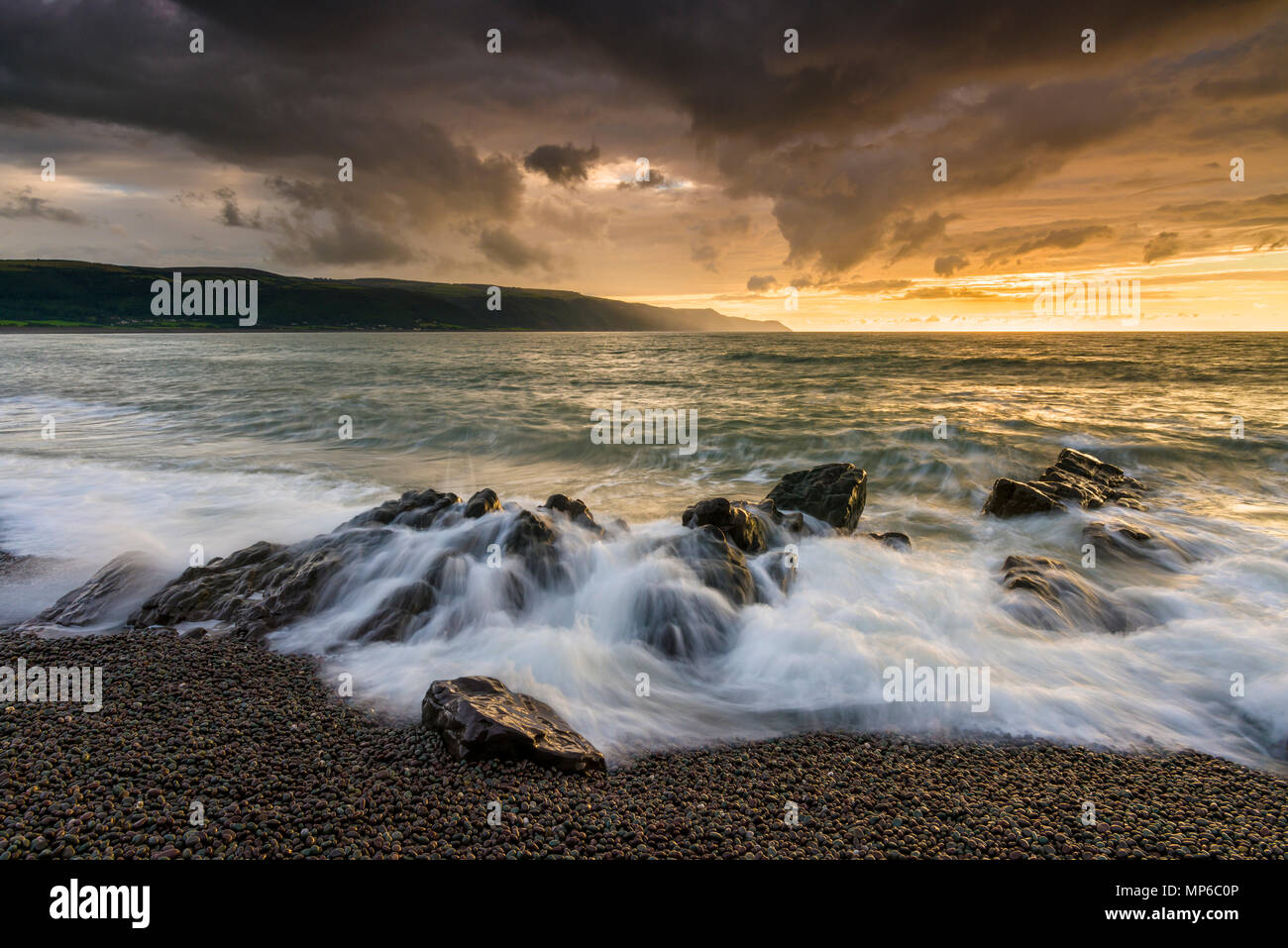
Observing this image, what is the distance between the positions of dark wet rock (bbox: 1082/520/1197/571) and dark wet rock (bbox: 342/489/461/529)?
12.4m

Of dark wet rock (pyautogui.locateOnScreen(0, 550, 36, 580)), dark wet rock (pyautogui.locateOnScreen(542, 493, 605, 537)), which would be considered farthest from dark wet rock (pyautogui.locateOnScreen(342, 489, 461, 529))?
dark wet rock (pyautogui.locateOnScreen(0, 550, 36, 580))

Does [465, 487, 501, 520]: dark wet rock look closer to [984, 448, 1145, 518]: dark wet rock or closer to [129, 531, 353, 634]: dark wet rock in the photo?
[129, 531, 353, 634]: dark wet rock

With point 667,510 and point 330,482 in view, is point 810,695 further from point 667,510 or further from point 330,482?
point 330,482

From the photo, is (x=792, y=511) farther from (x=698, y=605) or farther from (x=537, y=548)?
(x=537, y=548)

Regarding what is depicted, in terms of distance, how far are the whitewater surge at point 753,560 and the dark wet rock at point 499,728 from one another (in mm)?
426

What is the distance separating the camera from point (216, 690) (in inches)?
249

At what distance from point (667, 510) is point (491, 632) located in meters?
7.31

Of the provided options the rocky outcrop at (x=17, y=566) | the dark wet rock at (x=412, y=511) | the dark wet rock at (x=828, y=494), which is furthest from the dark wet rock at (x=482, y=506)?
the rocky outcrop at (x=17, y=566)

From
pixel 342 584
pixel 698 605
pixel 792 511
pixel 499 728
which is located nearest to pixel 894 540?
pixel 792 511

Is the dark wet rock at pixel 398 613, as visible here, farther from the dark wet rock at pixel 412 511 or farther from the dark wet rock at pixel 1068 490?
the dark wet rock at pixel 1068 490

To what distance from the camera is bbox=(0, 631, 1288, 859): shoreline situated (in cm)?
430

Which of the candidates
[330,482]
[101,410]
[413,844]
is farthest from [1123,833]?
[101,410]

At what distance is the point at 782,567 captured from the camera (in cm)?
991
